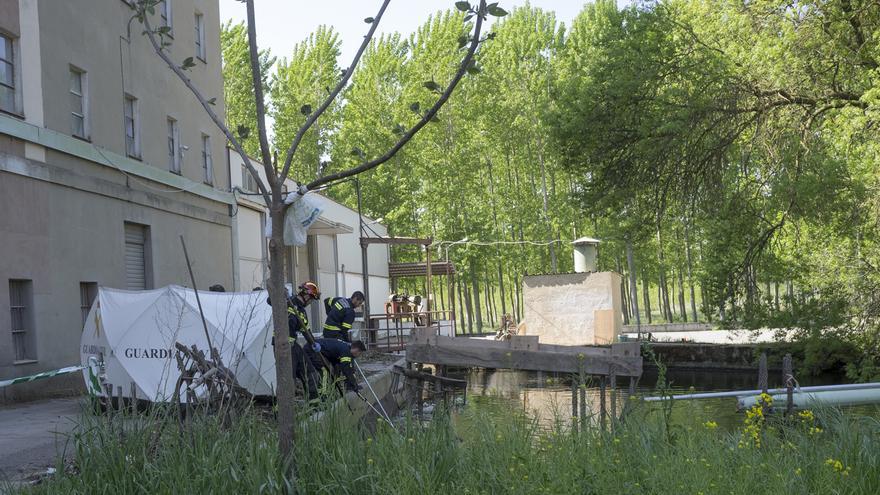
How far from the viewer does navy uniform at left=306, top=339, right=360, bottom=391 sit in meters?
12.6

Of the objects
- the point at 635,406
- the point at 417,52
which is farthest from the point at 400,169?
the point at 635,406

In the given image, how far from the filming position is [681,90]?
21.5m

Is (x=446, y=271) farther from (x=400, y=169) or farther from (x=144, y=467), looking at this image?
(x=144, y=467)

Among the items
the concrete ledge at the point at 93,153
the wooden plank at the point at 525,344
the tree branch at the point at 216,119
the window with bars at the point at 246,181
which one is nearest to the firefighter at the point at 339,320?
the wooden plank at the point at 525,344

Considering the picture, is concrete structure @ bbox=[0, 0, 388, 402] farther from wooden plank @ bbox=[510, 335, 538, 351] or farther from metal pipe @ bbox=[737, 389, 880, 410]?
metal pipe @ bbox=[737, 389, 880, 410]

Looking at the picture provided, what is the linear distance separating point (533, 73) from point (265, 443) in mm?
47196

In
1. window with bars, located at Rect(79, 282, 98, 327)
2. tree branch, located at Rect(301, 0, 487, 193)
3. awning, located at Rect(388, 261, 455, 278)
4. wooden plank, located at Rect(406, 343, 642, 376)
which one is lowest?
wooden plank, located at Rect(406, 343, 642, 376)

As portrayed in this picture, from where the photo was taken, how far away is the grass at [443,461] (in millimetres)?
5879

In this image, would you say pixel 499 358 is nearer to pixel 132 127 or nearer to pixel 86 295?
pixel 86 295

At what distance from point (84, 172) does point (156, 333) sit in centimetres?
613

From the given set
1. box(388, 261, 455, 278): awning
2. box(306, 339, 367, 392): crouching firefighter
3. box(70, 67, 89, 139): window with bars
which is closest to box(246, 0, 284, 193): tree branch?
box(306, 339, 367, 392): crouching firefighter

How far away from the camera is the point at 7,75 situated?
1588 cm

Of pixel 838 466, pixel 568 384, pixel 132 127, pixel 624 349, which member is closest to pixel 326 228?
pixel 568 384

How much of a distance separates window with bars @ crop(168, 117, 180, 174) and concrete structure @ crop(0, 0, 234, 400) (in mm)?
43
